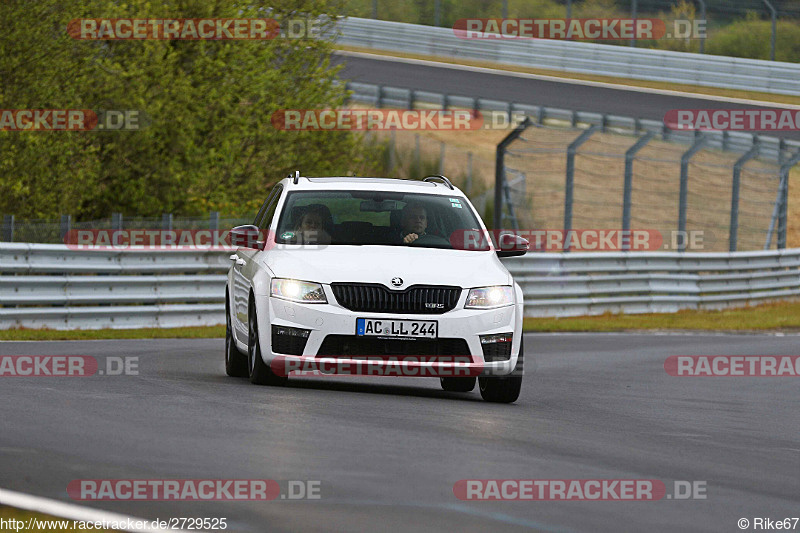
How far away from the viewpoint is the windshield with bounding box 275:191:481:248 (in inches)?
444

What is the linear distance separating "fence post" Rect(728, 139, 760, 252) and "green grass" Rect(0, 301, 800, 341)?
142cm

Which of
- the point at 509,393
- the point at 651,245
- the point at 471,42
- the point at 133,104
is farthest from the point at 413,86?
the point at 509,393

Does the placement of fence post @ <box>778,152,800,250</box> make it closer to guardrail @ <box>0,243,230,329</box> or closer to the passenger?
guardrail @ <box>0,243,230,329</box>

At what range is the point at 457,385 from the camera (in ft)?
39.3

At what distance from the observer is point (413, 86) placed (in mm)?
44812

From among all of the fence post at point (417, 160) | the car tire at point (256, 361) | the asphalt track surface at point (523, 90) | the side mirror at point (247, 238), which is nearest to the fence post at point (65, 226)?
the side mirror at point (247, 238)

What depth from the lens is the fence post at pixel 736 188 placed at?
97.1ft

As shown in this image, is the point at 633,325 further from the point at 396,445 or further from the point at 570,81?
the point at 570,81

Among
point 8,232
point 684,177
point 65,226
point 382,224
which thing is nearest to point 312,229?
point 382,224

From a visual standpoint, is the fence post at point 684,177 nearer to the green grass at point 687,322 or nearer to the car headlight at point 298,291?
the green grass at point 687,322
